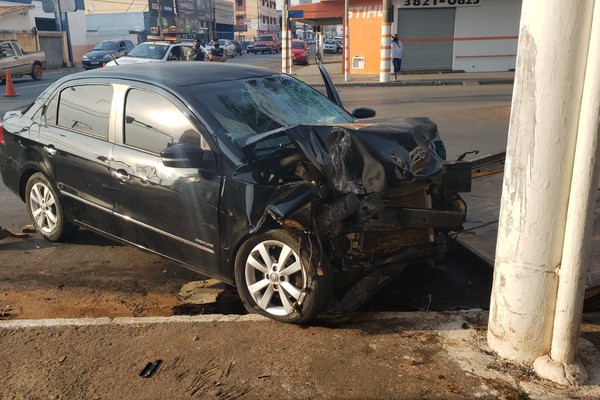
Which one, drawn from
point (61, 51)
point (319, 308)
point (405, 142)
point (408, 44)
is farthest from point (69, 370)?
point (61, 51)

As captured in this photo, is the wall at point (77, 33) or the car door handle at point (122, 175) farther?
the wall at point (77, 33)

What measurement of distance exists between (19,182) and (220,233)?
2.89 m

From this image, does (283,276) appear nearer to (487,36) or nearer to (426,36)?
(426,36)

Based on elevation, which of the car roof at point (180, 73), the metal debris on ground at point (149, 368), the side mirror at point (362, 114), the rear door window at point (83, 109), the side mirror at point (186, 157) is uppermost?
the car roof at point (180, 73)

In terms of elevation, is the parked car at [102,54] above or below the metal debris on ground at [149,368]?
above

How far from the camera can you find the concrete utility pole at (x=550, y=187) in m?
2.92

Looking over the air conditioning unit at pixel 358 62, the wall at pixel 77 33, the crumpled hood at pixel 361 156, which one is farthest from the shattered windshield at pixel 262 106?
the wall at pixel 77 33

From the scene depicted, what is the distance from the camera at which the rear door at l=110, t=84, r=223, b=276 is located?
13.5ft

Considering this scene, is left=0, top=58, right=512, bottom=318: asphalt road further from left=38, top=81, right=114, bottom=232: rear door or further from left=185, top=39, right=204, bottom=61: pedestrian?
left=185, top=39, right=204, bottom=61: pedestrian

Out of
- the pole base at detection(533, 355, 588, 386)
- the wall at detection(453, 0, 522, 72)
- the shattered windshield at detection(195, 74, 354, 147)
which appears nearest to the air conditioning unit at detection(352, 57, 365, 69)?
the wall at detection(453, 0, 522, 72)

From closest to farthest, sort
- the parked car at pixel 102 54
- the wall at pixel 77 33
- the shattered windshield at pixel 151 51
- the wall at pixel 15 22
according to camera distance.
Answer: the shattered windshield at pixel 151 51 → the parked car at pixel 102 54 → the wall at pixel 15 22 → the wall at pixel 77 33

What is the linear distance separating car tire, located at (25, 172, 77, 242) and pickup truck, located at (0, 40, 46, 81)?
20.6m

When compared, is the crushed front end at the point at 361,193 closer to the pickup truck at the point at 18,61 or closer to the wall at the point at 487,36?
the wall at the point at 487,36

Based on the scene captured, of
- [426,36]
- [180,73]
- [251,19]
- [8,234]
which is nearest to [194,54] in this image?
[426,36]
